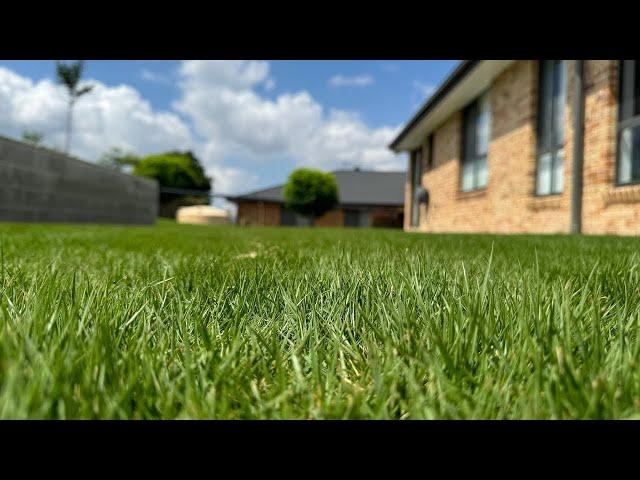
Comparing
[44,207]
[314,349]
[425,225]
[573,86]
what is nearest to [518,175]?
[573,86]

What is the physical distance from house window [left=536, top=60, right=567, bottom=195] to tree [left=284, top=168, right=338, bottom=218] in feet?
63.0

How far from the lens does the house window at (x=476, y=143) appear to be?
1118 cm

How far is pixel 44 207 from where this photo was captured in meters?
11.4

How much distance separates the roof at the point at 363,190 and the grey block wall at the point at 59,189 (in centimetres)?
1696

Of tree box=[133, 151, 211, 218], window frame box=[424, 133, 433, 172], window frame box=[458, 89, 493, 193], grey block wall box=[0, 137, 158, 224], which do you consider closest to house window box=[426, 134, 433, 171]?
window frame box=[424, 133, 433, 172]

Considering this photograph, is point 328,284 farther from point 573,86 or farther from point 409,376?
point 573,86

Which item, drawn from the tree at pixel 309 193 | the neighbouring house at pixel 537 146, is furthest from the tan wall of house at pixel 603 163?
the tree at pixel 309 193

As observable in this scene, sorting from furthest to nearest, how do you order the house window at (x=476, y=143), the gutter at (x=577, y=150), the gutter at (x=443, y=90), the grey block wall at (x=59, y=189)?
the house window at (x=476, y=143) → the grey block wall at (x=59, y=189) → the gutter at (x=443, y=90) → the gutter at (x=577, y=150)

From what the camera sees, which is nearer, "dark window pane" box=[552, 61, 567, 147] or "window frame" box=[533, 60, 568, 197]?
"window frame" box=[533, 60, 568, 197]

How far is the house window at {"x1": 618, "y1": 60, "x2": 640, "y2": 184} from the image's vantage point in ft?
19.6

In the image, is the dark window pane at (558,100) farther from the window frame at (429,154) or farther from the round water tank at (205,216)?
the round water tank at (205,216)

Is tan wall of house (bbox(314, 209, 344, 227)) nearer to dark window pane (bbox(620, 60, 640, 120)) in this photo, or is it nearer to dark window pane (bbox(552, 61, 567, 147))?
dark window pane (bbox(552, 61, 567, 147))
